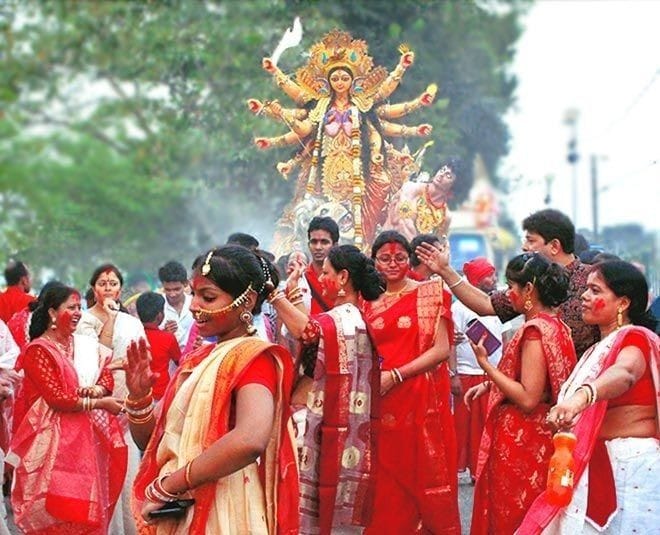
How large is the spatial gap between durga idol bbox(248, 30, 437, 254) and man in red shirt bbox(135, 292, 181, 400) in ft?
10.4

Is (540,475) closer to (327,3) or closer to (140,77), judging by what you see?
(327,3)

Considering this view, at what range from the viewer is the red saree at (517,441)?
617 centimetres

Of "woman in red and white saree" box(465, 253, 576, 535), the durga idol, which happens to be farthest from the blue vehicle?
"woman in red and white saree" box(465, 253, 576, 535)

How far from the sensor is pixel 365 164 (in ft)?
41.3

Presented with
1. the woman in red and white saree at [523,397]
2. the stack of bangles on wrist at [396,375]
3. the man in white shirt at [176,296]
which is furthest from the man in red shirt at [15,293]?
the woman in red and white saree at [523,397]

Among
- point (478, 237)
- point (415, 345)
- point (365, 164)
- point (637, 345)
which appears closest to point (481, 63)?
point (478, 237)

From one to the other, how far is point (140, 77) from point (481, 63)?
754 cm

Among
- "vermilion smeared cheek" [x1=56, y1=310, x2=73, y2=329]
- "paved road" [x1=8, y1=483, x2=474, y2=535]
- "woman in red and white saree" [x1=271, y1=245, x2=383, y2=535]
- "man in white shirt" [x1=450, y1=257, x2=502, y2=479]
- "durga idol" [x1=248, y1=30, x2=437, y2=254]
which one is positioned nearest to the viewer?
"woman in red and white saree" [x1=271, y1=245, x2=383, y2=535]

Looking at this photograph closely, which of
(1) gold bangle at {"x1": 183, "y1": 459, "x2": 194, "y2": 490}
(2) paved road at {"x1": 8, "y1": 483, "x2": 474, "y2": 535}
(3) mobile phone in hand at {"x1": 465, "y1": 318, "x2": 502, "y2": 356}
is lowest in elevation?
(2) paved road at {"x1": 8, "y1": 483, "x2": 474, "y2": 535}

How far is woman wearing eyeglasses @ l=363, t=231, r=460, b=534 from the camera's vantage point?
24.2 ft

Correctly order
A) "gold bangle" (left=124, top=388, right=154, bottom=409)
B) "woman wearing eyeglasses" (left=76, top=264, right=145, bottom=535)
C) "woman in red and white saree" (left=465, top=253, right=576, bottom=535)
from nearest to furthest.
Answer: "gold bangle" (left=124, top=388, right=154, bottom=409), "woman in red and white saree" (left=465, top=253, right=576, bottom=535), "woman wearing eyeglasses" (left=76, top=264, right=145, bottom=535)

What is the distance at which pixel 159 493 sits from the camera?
14.0 feet

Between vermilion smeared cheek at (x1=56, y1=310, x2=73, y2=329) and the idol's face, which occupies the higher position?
the idol's face

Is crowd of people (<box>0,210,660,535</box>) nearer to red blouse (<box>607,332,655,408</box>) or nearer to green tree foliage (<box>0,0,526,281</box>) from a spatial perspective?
red blouse (<box>607,332,655,408</box>)
